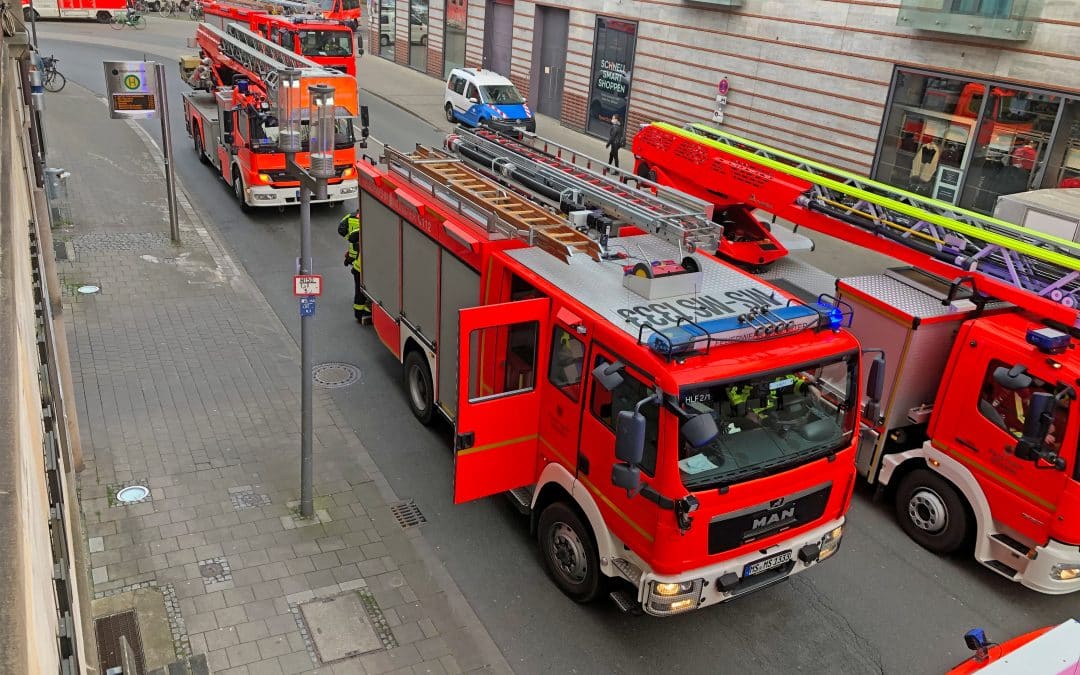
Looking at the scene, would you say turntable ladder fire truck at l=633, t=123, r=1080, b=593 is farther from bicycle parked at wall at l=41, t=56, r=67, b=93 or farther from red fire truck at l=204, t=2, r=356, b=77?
bicycle parked at wall at l=41, t=56, r=67, b=93

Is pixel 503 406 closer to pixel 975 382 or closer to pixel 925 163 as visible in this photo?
pixel 975 382

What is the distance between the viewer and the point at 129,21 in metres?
43.0

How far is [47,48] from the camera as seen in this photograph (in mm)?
35125

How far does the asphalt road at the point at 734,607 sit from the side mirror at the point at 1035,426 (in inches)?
67.5

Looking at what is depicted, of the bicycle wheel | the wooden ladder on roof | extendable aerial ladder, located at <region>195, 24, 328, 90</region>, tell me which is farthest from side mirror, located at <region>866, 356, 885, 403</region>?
the bicycle wheel

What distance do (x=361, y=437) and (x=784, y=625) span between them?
502 cm

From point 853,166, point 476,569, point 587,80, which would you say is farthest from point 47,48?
point 476,569

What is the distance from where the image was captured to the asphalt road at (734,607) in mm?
7078

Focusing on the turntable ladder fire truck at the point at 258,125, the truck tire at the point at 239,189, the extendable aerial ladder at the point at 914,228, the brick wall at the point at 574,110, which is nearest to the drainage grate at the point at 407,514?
the extendable aerial ladder at the point at 914,228

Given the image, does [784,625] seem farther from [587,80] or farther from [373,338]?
[587,80]

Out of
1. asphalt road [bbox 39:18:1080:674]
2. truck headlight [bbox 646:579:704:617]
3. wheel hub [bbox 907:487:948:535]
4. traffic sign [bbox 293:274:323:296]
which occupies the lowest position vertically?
asphalt road [bbox 39:18:1080:674]

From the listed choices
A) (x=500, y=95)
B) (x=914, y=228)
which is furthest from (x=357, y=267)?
(x=500, y=95)

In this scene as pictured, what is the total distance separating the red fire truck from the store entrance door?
6265 mm

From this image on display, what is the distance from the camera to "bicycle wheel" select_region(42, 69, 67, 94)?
27069 mm
